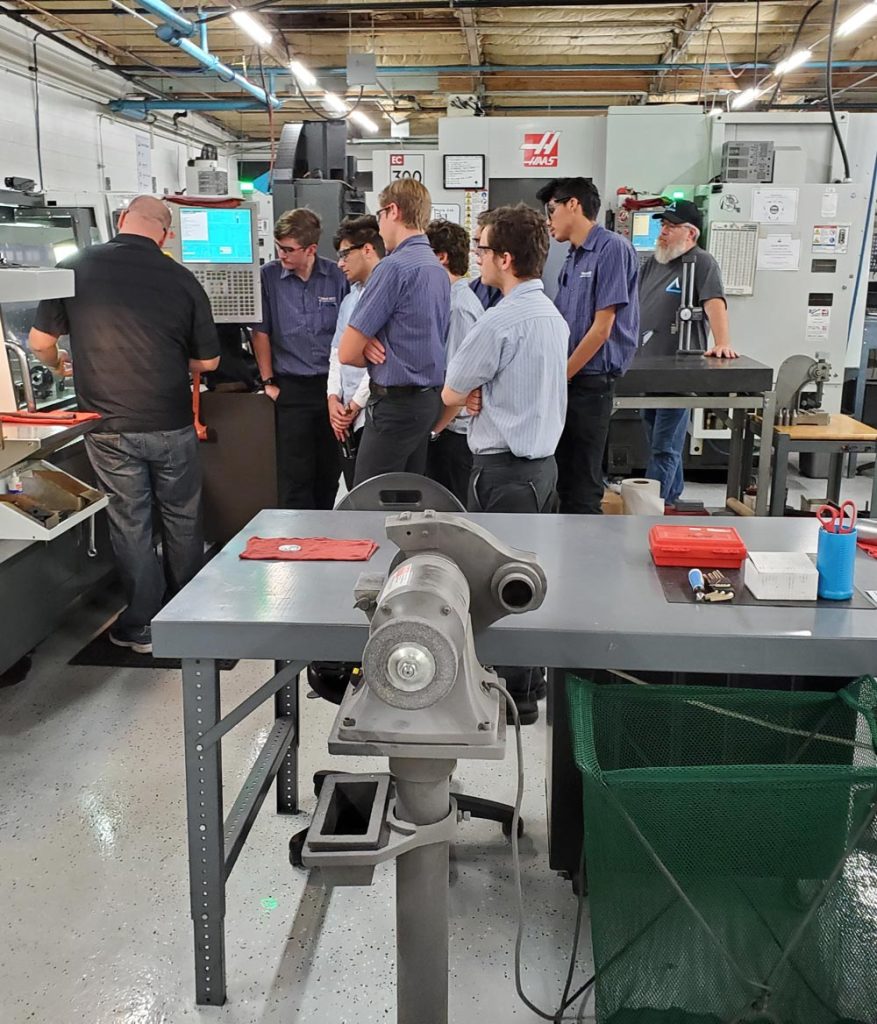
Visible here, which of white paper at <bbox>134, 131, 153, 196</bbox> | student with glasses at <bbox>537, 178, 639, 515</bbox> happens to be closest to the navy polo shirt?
student with glasses at <bbox>537, 178, 639, 515</bbox>

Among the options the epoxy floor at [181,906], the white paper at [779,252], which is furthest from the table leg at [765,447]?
the epoxy floor at [181,906]

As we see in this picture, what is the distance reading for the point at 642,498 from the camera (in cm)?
368

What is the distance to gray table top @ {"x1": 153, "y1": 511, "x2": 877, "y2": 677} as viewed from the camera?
1.48 meters

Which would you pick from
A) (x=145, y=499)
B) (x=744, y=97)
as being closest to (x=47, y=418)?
(x=145, y=499)

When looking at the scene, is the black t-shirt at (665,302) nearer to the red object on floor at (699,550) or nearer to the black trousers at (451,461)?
the black trousers at (451,461)

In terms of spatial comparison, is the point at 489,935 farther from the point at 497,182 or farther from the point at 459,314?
the point at 497,182

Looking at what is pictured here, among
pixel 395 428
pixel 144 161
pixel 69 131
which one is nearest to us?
pixel 395 428

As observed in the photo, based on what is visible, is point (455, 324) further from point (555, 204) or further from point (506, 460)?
point (506, 460)

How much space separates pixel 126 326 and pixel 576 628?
2.12m

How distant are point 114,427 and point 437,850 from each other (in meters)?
2.32

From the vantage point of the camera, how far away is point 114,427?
122 inches

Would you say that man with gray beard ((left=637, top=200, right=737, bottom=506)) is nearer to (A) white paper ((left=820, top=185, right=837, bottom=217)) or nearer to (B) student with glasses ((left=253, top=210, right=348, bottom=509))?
(A) white paper ((left=820, top=185, right=837, bottom=217))

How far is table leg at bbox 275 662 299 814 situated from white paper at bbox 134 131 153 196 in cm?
858

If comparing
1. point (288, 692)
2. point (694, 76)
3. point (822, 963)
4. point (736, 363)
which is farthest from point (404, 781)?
point (694, 76)
